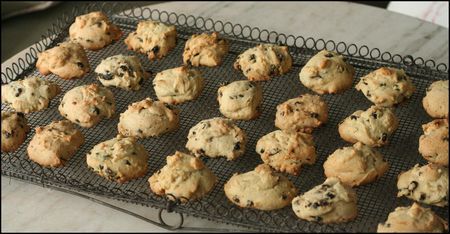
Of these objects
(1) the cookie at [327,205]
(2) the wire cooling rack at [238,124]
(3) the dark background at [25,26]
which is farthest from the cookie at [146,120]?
(3) the dark background at [25,26]

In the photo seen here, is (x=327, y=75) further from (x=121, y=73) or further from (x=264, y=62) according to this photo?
(x=121, y=73)

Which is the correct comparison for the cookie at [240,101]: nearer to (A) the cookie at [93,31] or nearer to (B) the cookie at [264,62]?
(B) the cookie at [264,62]

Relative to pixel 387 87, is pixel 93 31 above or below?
above

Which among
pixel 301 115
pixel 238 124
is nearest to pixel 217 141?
pixel 238 124

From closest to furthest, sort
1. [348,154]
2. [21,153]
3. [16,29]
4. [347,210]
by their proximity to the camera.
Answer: [347,210] → [348,154] → [21,153] → [16,29]

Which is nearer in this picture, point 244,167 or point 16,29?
point 244,167

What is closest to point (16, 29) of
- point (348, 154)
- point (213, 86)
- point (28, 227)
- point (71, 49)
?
point (71, 49)

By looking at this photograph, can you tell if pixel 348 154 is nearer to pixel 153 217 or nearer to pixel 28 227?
pixel 153 217
